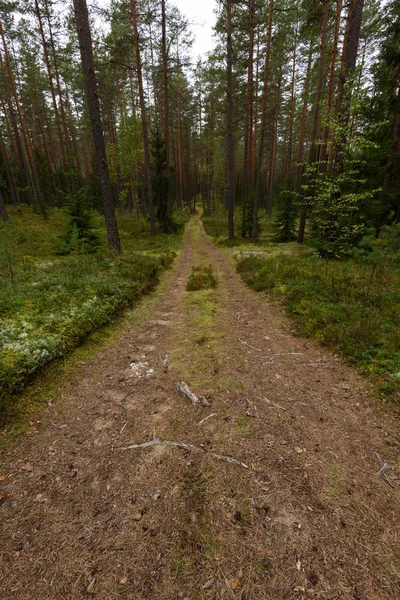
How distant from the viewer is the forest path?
1892 millimetres

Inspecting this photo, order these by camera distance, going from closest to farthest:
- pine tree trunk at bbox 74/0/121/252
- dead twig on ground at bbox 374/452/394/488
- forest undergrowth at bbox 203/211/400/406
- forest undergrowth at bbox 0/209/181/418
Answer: dead twig on ground at bbox 374/452/394/488 → forest undergrowth at bbox 0/209/181/418 → forest undergrowth at bbox 203/211/400/406 → pine tree trunk at bbox 74/0/121/252

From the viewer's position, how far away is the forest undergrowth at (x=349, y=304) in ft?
14.9

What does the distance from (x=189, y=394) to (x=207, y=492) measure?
1.46m

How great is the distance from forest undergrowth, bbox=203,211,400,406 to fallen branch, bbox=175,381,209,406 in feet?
9.20

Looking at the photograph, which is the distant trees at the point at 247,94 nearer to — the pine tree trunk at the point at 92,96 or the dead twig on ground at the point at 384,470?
the pine tree trunk at the point at 92,96

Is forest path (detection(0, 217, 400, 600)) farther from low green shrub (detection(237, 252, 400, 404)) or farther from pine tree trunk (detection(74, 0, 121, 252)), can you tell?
pine tree trunk (detection(74, 0, 121, 252))

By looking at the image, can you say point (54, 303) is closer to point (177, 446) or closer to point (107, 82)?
point (177, 446)

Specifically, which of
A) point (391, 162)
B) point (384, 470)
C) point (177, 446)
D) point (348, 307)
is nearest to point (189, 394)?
point (177, 446)

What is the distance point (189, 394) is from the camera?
152 inches

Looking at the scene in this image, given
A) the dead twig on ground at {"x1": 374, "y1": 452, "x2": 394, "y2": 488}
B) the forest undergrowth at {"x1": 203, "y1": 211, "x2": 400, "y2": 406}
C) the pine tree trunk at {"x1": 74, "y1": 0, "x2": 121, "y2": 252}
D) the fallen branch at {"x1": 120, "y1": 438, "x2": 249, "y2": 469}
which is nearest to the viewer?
the dead twig on ground at {"x1": 374, "y1": 452, "x2": 394, "y2": 488}

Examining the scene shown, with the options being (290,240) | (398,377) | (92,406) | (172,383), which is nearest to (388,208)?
(290,240)

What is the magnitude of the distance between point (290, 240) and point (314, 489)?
17.6 meters

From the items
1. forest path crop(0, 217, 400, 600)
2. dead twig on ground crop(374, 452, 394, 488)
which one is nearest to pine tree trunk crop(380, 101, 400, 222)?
forest path crop(0, 217, 400, 600)

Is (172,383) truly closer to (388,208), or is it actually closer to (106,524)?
(106,524)
